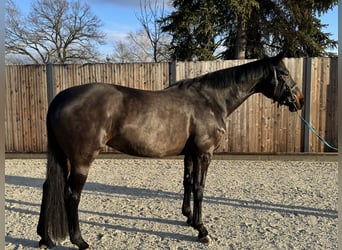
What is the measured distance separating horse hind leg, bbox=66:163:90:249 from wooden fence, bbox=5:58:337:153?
372cm

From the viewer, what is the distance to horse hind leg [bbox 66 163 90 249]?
2411mm

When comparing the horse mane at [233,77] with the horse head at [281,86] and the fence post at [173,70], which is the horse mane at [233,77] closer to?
the horse head at [281,86]

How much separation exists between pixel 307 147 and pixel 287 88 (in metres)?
3.44

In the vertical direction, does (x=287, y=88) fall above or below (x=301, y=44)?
below

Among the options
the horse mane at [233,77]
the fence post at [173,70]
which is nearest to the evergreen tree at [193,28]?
the fence post at [173,70]

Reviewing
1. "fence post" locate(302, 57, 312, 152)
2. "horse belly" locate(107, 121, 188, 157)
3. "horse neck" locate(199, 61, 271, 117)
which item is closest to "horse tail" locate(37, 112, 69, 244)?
"horse belly" locate(107, 121, 188, 157)

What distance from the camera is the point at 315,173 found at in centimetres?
506

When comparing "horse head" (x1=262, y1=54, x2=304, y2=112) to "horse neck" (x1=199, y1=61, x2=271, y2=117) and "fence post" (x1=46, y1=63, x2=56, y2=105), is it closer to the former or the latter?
"horse neck" (x1=199, y1=61, x2=271, y2=117)

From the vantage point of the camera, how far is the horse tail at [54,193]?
252cm

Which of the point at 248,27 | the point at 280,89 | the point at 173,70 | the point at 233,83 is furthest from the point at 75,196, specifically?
the point at 248,27

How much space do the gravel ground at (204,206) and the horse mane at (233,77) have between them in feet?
4.84

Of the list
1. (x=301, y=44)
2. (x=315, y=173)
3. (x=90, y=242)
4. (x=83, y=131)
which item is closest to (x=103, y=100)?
(x=83, y=131)

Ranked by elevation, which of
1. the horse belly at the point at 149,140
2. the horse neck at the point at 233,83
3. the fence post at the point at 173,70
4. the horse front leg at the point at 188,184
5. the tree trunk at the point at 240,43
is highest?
the tree trunk at the point at 240,43

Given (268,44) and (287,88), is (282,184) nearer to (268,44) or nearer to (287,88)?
(287,88)
